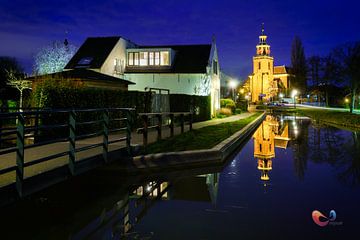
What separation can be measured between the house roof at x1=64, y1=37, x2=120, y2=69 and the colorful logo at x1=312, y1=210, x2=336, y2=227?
29886 millimetres

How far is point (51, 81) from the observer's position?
14.6 m

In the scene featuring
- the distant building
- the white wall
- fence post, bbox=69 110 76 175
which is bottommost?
fence post, bbox=69 110 76 175

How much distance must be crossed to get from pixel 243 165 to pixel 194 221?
5431 mm

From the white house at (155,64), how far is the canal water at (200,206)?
24.7 meters

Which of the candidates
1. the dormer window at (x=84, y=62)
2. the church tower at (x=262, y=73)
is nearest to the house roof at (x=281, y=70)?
the church tower at (x=262, y=73)

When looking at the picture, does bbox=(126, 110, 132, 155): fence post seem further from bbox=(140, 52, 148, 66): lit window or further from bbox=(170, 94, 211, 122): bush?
bbox=(140, 52, 148, 66): lit window

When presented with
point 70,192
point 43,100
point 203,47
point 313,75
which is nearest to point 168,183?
point 70,192

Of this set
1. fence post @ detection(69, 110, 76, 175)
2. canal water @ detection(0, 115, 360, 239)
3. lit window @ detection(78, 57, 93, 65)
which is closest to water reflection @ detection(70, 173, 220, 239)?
canal water @ detection(0, 115, 360, 239)

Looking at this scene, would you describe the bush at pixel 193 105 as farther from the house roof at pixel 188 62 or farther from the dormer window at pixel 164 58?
the dormer window at pixel 164 58

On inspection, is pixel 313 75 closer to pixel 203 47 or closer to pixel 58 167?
pixel 203 47

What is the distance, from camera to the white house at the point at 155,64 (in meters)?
34.3

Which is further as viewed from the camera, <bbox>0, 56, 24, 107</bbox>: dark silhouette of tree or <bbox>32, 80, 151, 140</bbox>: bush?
<bbox>0, 56, 24, 107</bbox>: dark silhouette of tree

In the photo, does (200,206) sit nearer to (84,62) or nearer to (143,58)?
(84,62)

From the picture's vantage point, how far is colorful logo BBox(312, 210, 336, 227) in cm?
550
